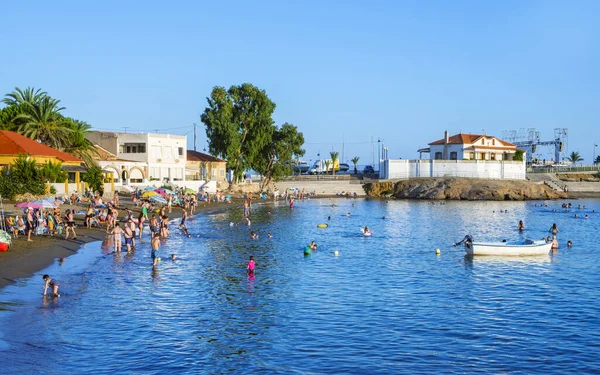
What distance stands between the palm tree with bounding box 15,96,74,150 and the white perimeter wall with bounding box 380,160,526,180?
173 ft

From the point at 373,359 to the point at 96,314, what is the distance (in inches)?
394

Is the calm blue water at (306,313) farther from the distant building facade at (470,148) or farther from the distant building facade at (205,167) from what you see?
the distant building facade at (470,148)

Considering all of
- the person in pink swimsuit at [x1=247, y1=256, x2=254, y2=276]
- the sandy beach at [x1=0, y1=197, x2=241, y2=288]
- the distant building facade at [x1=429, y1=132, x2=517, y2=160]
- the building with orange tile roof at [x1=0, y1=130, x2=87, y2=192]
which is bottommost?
the person in pink swimsuit at [x1=247, y1=256, x2=254, y2=276]

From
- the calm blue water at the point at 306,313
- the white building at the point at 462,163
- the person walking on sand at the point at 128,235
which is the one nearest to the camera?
the calm blue water at the point at 306,313

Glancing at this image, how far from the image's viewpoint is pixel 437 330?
851 inches

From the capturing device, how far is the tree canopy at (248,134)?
8538cm

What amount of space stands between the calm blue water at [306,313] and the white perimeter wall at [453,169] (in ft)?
194

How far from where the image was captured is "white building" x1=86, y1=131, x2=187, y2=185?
259ft

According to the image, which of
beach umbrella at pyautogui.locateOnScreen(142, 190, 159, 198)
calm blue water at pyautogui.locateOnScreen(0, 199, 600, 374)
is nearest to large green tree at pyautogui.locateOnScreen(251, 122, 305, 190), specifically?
beach umbrella at pyautogui.locateOnScreen(142, 190, 159, 198)

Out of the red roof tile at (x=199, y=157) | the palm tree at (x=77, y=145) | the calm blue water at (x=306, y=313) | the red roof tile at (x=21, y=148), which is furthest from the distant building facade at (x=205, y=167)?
the calm blue water at (x=306, y=313)

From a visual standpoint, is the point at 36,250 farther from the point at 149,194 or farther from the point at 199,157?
the point at 199,157

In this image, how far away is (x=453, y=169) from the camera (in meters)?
101

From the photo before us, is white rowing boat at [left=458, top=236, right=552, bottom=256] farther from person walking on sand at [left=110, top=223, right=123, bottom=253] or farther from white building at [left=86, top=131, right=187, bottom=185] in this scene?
white building at [left=86, top=131, right=187, bottom=185]

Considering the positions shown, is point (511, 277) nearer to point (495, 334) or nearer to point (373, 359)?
point (495, 334)
